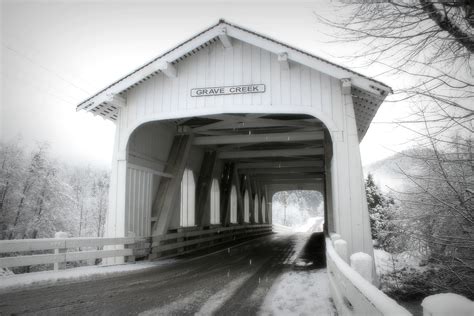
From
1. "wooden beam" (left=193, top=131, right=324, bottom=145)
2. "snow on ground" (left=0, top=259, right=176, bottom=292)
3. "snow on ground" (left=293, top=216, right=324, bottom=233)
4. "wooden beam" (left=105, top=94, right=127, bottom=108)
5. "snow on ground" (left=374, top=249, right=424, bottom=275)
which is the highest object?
"wooden beam" (left=105, top=94, right=127, bottom=108)

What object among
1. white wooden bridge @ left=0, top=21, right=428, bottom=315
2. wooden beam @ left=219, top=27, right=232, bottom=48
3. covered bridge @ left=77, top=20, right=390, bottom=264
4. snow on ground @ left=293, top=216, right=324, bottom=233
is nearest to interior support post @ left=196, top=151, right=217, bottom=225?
white wooden bridge @ left=0, top=21, right=428, bottom=315

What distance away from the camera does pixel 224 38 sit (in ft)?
27.6

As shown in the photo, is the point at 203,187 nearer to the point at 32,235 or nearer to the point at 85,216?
the point at 32,235

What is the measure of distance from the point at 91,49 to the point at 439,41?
133m

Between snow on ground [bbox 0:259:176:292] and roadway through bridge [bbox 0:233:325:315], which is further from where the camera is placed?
snow on ground [bbox 0:259:176:292]

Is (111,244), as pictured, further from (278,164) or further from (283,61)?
(278,164)

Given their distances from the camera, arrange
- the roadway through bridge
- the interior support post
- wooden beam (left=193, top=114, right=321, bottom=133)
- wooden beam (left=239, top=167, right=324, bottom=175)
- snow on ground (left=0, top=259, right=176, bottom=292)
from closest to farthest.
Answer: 1. the roadway through bridge
2. snow on ground (left=0, top=259, right=176, bottom=292)
3. wooden beam (left=193, top=114, right=321, bottom=133)
4. the interior support post
5. wooden beam (left=239, top=167, right=324, bottom=175)

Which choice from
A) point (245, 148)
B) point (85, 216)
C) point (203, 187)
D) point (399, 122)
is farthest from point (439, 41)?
point (85, 216)

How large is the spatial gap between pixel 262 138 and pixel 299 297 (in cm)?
758

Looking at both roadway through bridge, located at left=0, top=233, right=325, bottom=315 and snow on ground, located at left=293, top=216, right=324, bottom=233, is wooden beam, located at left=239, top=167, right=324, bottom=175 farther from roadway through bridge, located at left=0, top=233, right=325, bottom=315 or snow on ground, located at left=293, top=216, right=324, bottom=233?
snow on ground, located at left=293, top=216, right=324, bottom=233

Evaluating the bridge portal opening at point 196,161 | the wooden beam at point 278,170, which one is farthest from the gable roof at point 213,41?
the wooden beam at point 278,170

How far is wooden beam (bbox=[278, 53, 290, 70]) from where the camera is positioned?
25.7 ft

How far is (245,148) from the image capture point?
16.6m

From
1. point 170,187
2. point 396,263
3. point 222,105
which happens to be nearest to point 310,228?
point 396,263
